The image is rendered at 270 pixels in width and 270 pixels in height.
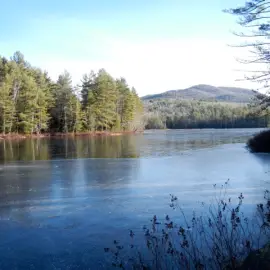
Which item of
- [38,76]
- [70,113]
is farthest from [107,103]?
[38,76]

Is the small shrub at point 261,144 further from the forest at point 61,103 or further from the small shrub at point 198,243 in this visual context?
the forest at point 61,103

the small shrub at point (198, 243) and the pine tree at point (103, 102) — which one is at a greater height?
the pine tree at point (103, 102)

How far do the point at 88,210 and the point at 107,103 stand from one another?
52102mm

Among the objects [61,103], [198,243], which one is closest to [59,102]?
[61,103]

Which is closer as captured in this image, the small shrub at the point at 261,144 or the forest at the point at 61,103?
the small shrub at the point at 261,144

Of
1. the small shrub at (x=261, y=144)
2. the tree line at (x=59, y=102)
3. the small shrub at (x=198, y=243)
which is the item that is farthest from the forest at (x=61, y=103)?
the small shrub at (x=198, y=243)

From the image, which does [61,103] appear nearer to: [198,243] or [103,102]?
[103,102]

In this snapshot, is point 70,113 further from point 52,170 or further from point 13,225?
point 13,225

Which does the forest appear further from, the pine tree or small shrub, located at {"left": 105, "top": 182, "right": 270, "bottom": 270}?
small shrub, located at {"left": 105, "top": 182, "right": 270, "bottom": 270}

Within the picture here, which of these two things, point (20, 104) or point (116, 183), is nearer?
point (116, 183)

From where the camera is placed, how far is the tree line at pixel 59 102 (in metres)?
49.5

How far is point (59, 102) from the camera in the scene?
183ft

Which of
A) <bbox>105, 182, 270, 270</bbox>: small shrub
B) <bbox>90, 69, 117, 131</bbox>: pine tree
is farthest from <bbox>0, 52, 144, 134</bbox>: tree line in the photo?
<bbox>105, 182, 270, 270</bbox>: small shrub

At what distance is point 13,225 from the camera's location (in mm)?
6887
